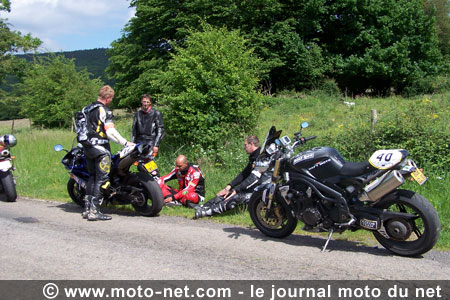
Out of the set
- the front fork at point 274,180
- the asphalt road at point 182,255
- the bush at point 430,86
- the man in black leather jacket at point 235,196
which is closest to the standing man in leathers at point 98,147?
the asphalt road at point 182,255

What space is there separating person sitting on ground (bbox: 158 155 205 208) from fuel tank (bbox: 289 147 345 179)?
2.76 metres

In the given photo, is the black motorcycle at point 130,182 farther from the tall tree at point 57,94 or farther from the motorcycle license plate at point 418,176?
the tall tree at point 57,94

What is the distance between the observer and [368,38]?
1139 inches

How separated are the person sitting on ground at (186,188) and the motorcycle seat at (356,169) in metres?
3.24

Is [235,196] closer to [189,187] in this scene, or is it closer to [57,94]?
[189,187]

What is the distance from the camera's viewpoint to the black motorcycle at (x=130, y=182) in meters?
6.94

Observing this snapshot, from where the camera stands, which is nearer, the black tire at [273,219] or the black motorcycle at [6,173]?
the black tire at [273,219]

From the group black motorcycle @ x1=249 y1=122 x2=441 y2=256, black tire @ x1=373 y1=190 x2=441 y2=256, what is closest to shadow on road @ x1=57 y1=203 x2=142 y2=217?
black motorcycle @ x1=249 y1=122 x2=441 y2=256

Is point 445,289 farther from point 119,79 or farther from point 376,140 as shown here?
point 119,79

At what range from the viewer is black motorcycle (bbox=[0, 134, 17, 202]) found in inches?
345

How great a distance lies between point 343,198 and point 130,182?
3640 millimetres

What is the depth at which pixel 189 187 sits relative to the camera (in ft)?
25.4

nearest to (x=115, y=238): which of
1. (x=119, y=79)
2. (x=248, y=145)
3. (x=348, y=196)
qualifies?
(x=248, y=145)

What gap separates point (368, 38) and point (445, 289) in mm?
27594
